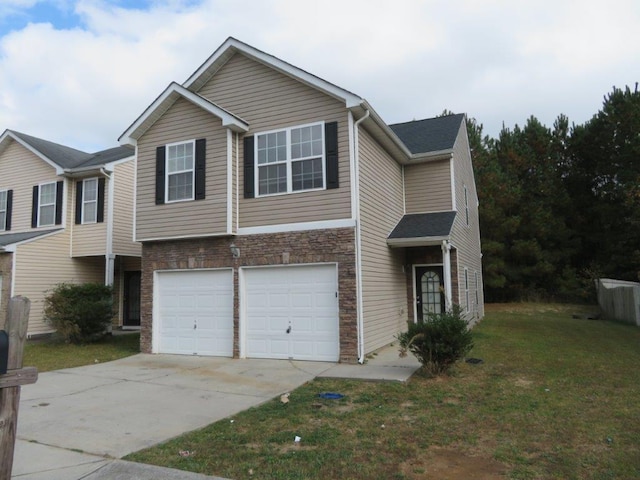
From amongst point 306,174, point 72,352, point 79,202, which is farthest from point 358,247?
point 79,202

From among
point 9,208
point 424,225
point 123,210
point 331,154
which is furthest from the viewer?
point 9,208

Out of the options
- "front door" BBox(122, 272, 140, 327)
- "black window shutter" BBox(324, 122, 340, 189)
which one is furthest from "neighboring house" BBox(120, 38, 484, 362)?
"front door" BBox(122, 272, 140, 327)

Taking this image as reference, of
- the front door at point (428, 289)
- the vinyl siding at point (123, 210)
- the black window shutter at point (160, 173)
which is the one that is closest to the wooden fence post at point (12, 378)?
the black window shutter at point (160, 173)

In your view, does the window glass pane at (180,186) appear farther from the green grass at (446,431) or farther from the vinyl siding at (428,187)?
the vinyl siding at (428,187)

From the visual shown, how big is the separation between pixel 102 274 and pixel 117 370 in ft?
31.8

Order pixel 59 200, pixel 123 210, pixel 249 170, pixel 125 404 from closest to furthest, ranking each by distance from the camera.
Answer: pixel 125 404 → pixel 249 170 → pixel 123 210 → pixel 59 200

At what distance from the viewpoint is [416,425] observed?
225 inches

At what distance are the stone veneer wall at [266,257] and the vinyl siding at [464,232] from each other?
4.17 meters

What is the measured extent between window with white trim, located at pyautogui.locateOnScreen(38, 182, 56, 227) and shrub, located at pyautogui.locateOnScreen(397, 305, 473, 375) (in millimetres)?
14696

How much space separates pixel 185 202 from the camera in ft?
37.8

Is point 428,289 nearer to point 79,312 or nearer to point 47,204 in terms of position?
point 79,312

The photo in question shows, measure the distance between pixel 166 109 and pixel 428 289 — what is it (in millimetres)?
9202

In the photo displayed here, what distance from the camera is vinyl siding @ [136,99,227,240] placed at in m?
11.2

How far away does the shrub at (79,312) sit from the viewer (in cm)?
1359
